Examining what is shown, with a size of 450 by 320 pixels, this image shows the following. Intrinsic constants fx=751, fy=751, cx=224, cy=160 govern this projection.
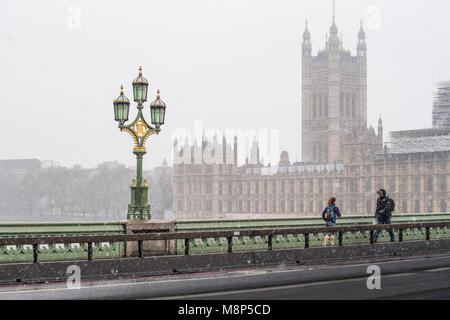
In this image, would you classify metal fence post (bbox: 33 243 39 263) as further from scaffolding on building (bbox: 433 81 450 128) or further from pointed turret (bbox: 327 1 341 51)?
pointed turret (bbox: 327 1 341 51)

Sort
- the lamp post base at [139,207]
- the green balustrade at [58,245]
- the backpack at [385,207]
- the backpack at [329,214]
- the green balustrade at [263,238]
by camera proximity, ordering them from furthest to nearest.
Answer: the backpack at [385,207] < the backpack at [329,214] < the lamp post base at [139,207] < the green balustrade at [263,238] < the green balustrade at [58,245]

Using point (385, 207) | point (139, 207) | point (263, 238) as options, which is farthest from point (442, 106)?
point (139, 207)

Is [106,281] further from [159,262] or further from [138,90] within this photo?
[138,90]

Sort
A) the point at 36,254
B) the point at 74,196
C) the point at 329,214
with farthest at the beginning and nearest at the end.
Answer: the point at 74,196 → the point at 329,214 → the point at 36,254

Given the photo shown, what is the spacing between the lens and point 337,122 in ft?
534

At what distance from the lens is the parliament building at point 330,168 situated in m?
111

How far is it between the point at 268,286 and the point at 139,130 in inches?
317

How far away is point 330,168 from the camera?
12594 cm

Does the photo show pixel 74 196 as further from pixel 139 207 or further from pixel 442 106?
pixel 139 207

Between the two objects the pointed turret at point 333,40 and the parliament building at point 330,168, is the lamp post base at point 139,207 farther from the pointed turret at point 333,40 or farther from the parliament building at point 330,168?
the pointed turret at point 333,40

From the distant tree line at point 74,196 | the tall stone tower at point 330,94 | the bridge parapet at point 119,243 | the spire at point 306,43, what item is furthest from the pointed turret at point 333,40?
the bridge parapet at point 119,243

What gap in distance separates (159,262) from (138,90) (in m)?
6.00

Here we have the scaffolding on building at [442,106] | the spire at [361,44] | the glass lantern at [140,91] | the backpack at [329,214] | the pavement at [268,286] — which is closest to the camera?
the pavement at [268,286]

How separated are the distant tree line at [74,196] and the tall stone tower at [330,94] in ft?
112
